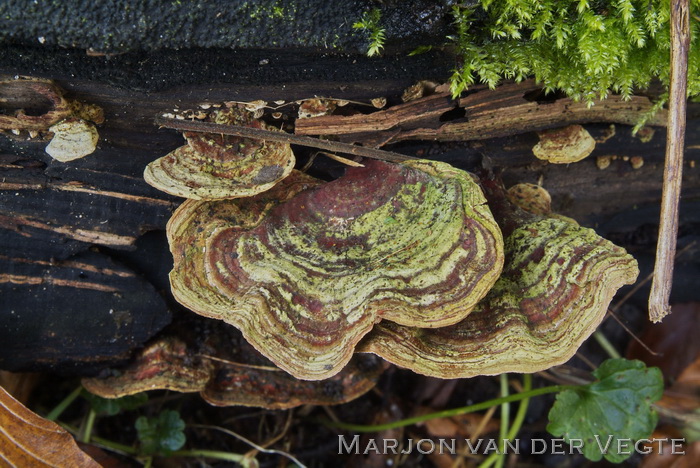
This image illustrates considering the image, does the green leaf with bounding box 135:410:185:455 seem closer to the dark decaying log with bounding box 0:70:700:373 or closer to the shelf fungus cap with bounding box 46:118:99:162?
the dark decaying log with bounding box 0:70:700:373

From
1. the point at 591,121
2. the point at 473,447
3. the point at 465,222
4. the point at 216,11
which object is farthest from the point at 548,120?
the point at 473,447

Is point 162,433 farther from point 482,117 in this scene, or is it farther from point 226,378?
point 482,117

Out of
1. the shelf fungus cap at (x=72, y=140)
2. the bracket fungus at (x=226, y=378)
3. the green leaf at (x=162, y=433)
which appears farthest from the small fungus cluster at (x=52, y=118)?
the green leaf at (x=162, y=433)

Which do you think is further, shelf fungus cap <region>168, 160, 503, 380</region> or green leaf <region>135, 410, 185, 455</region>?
green leaf <region>135, 410, 185, 455</region>

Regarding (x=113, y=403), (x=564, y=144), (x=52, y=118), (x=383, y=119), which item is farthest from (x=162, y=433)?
(x=564, y=144)

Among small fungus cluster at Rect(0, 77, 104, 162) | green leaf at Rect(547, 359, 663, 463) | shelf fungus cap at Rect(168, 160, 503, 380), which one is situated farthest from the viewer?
green leaf at Rect(547, 359, 663, 463)

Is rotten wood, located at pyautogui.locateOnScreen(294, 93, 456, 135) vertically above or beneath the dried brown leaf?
above

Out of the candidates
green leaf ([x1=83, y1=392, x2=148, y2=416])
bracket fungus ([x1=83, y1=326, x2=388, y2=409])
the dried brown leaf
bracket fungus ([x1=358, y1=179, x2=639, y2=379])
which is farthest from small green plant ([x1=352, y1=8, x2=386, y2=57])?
green leaf ([x1=83, y1=392, x2=148, y2=416])
